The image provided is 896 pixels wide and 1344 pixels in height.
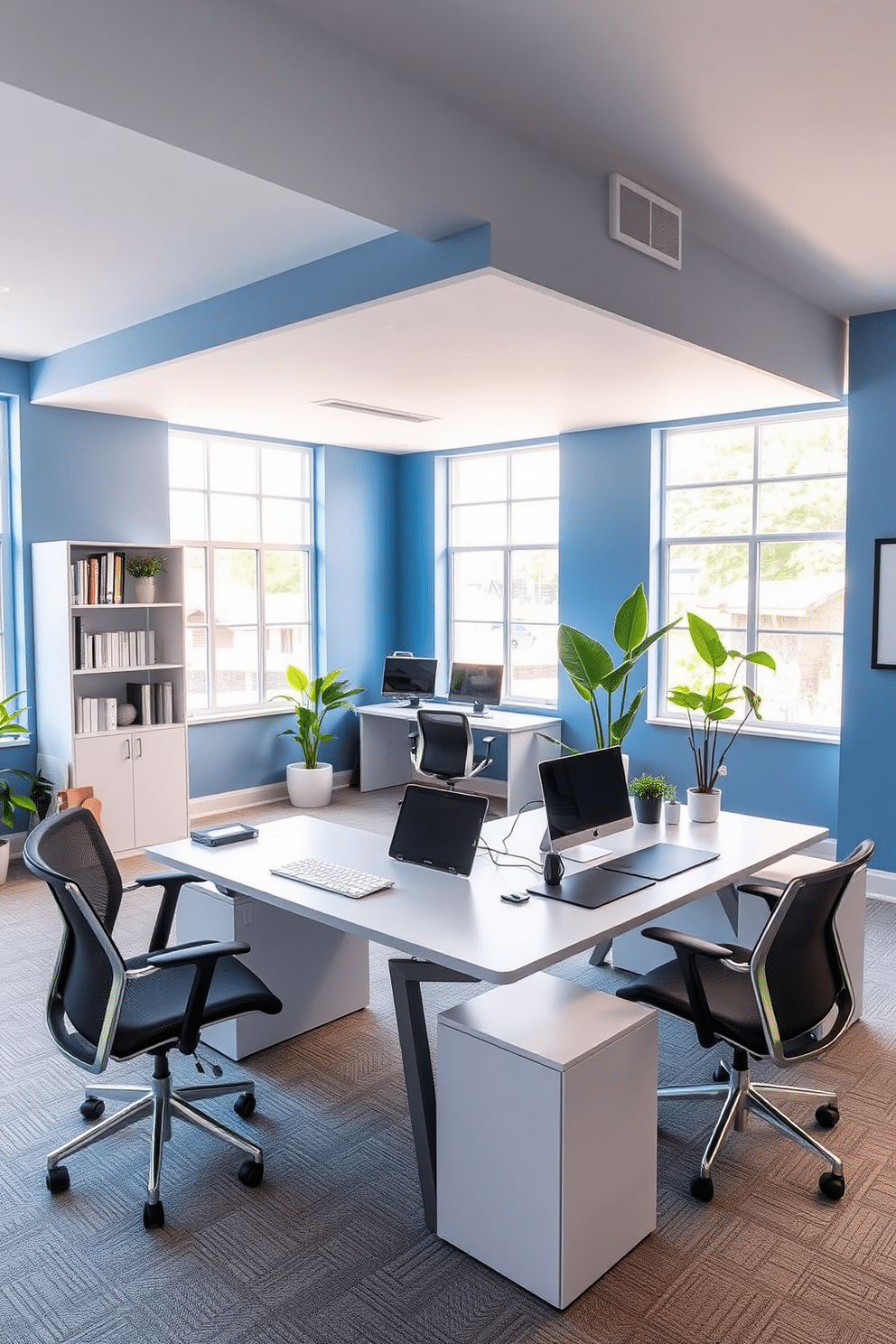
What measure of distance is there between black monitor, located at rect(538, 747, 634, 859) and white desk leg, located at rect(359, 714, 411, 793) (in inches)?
175

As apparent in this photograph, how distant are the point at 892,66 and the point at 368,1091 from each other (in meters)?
3.51

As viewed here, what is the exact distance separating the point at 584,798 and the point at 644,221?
Answer: 7.32ft

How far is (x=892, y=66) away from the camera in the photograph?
281 cm

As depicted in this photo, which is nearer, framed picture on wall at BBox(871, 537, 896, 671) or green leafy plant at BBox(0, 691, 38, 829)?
framed picture on wall at BBox(871, 537, 896, 671)

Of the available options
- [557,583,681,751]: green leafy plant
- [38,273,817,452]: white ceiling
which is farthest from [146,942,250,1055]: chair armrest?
[38,273,817,452]: white ceiling

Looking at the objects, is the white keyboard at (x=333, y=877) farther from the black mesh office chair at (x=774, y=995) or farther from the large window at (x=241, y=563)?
the large window at (x=241, y=563)

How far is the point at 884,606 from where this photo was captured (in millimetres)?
5309

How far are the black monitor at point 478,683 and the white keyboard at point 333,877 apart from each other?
430 centimetres

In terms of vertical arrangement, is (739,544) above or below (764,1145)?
above

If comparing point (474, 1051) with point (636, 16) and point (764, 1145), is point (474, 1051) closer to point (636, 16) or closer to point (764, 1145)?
point (764, 1145)

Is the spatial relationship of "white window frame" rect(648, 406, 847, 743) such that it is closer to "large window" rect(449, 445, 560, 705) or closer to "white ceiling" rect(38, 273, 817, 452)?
"white ceiling" rect(38, 273, 817, 452)

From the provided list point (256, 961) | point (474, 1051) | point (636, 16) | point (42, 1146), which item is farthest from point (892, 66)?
point (42, 1146)

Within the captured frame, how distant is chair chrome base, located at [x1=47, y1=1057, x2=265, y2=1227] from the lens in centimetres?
265

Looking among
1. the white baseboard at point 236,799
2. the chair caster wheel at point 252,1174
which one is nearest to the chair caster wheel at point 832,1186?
the chair caster wheel at point 252,1174
